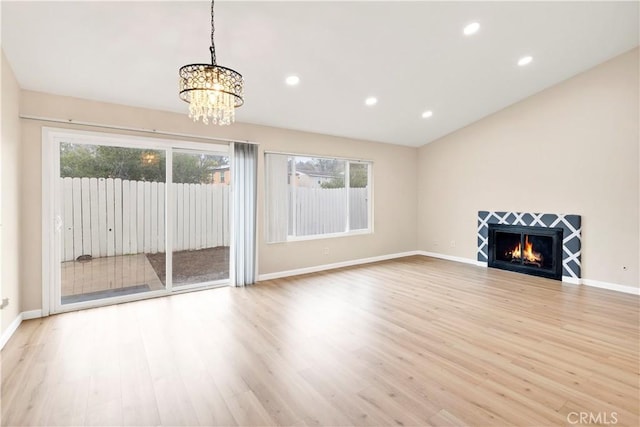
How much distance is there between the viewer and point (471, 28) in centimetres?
336

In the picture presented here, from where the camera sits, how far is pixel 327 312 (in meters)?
3.74

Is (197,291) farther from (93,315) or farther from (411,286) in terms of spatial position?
(411,286)

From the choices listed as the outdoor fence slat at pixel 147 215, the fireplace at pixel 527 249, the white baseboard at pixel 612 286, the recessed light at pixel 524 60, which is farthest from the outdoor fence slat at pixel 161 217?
the white baseboard at pixel 612 286

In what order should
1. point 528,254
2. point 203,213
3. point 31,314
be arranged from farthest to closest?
point 528,254 < point 203,213 < point 31,314

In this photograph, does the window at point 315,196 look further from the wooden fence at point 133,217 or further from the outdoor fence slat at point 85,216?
the outdoor fence slat at point 85,216

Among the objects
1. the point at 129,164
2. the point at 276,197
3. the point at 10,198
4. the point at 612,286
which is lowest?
the point at 612,286

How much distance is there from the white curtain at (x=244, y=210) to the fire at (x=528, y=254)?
15.8 feet

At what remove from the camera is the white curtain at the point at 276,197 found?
5168 millimetres

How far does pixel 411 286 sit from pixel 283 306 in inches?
82.4

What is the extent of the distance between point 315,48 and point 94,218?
3.40m

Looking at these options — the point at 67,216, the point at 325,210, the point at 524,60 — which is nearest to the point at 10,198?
the point at 67,216

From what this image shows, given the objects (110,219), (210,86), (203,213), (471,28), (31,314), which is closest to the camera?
(210,86)

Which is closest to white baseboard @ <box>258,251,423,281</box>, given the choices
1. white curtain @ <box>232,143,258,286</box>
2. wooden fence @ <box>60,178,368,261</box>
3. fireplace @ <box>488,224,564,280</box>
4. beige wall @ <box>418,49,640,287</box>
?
white curtain @ <box>232,143,258,286</box>

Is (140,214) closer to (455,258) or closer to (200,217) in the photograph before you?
(200,217)
